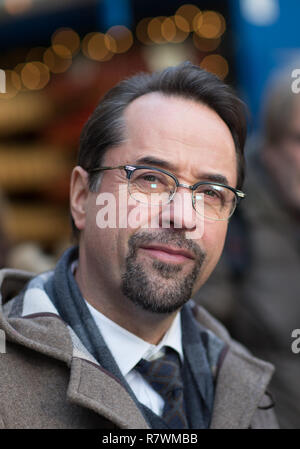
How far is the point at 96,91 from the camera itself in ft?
16.3

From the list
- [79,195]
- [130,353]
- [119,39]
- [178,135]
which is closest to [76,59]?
[119,39]

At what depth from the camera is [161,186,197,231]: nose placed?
145 centimetres

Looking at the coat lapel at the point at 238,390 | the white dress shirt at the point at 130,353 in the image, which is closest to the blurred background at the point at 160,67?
the coat lapel at the point at 238,390

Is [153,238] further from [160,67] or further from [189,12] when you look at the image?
[189,12]

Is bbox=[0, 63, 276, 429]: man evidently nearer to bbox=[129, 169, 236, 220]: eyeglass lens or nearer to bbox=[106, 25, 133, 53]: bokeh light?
bbox=[129, 169, 236, 220]: eyeglass lens

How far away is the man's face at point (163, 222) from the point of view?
1.43 meters

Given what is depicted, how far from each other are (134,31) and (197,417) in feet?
13.3

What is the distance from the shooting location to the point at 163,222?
145cm

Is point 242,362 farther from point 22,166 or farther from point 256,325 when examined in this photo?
point 22,166

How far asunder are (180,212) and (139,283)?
0.78 ft

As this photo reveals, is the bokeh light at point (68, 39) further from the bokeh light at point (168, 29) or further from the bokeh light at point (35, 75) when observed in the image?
the bokeh light at point (168, 29)

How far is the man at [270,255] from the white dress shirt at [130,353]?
43.9 inches

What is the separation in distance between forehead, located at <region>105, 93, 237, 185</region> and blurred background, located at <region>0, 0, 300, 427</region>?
3.05 feet

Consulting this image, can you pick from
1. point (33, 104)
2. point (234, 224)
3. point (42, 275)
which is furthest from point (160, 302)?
point (33, 104)
